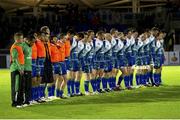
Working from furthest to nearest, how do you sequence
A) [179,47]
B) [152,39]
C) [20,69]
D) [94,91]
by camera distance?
1. [179,47]
2. [152,39]
3. [94,91]
4. [20,69]

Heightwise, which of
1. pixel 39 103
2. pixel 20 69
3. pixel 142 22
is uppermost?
pixel 142 22

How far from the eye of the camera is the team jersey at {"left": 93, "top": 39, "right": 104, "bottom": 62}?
17.9 m

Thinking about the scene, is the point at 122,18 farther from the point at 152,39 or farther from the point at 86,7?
the point at 152,39

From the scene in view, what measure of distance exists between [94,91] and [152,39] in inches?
141

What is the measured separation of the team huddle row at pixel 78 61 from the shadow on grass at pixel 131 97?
1.92 ft

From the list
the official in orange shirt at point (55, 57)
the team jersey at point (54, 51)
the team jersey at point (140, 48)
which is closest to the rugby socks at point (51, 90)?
the official in orange shirt at point (55, 57)

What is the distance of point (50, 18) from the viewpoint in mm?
43812

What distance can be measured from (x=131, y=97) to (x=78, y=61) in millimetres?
1984

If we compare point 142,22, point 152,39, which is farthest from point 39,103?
point 142,22

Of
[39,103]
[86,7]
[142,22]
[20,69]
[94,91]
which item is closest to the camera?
[20,69]

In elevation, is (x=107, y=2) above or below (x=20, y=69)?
above

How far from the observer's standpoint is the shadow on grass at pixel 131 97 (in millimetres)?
15492

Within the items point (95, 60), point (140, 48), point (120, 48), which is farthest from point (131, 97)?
point (140, 48)

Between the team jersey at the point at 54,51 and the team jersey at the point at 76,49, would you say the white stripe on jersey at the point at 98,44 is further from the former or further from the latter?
the team jersey at the point at 54,51
